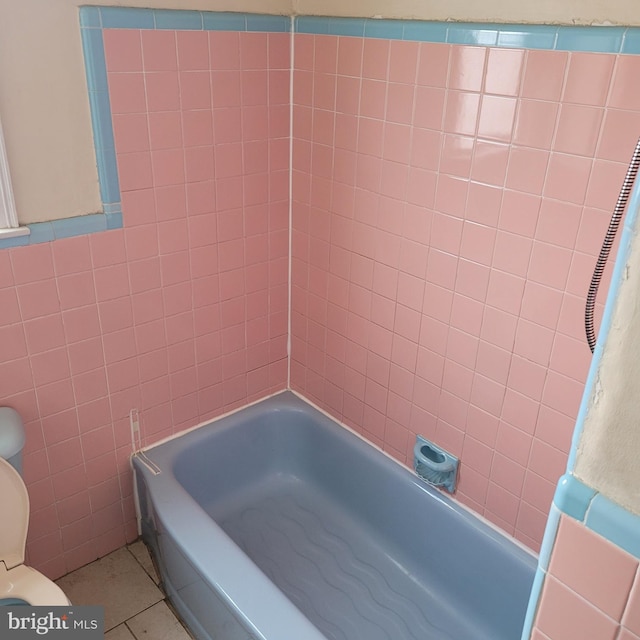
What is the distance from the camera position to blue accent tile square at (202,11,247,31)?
70.2 inches

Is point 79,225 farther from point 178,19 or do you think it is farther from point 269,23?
point 269,23

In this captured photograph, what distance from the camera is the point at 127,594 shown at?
201cm

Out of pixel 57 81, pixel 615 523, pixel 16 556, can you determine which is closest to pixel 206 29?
pixel 57 81

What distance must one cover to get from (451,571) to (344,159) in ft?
4.45

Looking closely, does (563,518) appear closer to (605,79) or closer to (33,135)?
(605,79)

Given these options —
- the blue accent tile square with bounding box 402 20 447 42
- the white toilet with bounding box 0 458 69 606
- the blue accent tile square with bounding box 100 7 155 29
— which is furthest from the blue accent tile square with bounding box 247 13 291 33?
the white toilet with bounding box 0 458 69 606

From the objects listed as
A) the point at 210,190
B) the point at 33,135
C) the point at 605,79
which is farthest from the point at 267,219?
the point at 605,79

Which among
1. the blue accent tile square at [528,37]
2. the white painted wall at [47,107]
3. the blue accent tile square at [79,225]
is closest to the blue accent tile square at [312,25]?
the white painted wall at [47,107]

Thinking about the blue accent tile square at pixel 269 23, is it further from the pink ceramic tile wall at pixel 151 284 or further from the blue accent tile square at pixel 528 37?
the blue accent tile square at pixel 528 37

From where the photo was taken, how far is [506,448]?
1.77 meters

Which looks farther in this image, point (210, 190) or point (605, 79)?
point (210, 190)

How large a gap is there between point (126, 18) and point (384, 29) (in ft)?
2.29

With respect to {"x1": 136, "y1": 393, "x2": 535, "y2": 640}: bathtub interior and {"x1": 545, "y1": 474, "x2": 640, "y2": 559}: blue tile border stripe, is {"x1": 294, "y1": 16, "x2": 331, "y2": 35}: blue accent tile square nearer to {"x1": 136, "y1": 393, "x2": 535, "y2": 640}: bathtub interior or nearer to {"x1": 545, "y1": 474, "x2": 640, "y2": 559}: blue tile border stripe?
{"x1": 136, "y1": 393, "x2": 535, "y2": 640}: bathtub interior

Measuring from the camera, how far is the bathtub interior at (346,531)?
1873 mm
